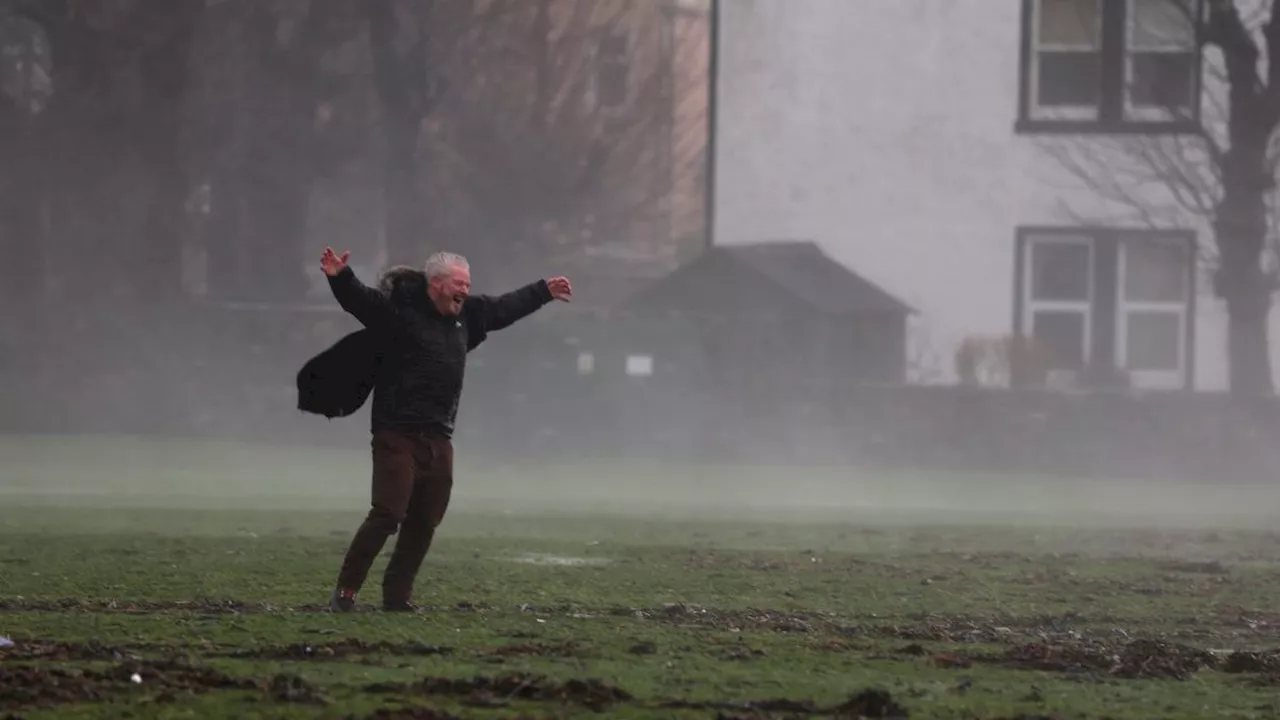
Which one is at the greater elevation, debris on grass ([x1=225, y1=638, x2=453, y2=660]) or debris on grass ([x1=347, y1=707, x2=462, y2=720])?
debris on grass ([x1=225, y1=638, x2=453, y2=660])

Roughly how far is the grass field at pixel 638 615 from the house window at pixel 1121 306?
1006cm

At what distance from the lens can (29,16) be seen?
3139 centimetres

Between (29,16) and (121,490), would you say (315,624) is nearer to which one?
(121,490)

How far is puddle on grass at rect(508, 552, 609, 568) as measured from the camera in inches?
507

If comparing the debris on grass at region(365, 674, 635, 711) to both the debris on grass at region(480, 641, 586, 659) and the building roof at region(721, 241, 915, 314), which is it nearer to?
the debris on grass at region(480, 641, 586, 659)

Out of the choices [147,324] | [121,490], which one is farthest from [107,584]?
[147,324]

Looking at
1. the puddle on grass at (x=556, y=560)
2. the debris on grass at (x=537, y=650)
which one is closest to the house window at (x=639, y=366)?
the puddle on grass at (x=556, y=560)

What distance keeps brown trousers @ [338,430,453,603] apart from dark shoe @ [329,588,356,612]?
3cm

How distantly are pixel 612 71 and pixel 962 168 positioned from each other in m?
5.28

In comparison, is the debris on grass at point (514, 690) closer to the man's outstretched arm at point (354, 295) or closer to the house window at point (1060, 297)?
the man's outstretched arm at point (354, 295)

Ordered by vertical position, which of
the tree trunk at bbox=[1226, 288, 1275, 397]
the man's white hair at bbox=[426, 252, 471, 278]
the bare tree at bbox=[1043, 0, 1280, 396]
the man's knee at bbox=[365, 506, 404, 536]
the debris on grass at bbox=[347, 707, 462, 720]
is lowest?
the debris on grass at bbox=[347, 707, 462, 720]

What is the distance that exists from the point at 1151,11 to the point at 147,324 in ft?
42.5

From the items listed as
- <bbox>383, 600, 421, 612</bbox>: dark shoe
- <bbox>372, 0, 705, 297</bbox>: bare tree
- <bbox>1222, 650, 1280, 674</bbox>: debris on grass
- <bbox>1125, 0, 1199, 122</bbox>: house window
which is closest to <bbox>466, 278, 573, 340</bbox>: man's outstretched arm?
<bbox>383, 600, 421, 612</bbox>: dark shoe

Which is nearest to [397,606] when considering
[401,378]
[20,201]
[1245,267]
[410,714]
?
[401,378]
